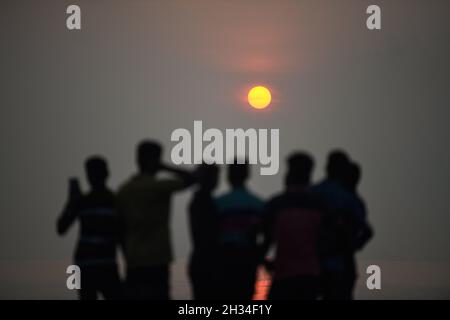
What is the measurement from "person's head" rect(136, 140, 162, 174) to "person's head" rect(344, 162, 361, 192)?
6.02 ft

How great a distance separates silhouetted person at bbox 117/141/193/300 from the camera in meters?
8.55

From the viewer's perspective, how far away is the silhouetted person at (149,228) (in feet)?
28.0

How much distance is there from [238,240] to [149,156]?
1055 millimetres

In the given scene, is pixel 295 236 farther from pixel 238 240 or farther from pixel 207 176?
pixel 207 176

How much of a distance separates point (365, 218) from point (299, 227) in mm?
1258

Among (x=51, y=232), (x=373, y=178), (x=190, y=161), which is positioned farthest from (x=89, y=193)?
(x=373, y=178)

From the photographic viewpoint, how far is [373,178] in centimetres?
2839

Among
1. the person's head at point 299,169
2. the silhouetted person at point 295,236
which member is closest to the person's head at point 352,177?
the person's head at point 299,169

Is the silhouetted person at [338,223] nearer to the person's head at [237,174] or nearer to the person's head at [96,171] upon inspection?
the person's head at [237,174]

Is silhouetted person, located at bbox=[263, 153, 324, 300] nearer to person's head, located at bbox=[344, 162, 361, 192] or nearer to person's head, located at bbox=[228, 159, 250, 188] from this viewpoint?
person's head, located at bbox=[228, 159, 250, 188]

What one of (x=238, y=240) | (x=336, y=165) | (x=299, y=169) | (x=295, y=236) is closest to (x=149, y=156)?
(x=238, y=240)

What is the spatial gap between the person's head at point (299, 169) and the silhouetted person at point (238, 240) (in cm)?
36

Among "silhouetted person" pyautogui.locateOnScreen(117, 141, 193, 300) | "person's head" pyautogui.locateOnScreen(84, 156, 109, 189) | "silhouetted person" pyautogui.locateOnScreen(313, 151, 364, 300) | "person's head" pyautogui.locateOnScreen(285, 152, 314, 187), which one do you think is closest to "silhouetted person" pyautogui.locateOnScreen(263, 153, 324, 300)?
"person's head" pyautogui.locateOnScreen(285, 152, 314, 187)

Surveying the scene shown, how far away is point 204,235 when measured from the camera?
28.4 ft
